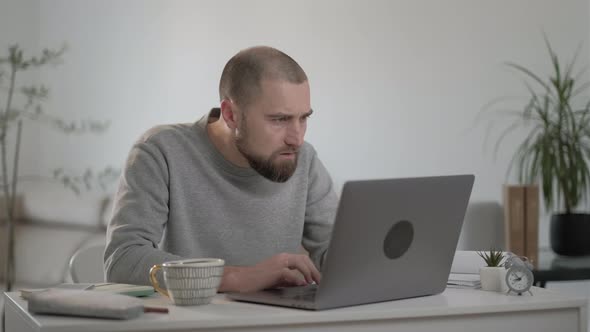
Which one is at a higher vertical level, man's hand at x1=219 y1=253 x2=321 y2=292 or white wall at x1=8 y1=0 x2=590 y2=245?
white wall at x1=8 y1=0 x2=590 y2=245

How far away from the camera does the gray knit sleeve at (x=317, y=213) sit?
2555mm

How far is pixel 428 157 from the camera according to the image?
4.43m

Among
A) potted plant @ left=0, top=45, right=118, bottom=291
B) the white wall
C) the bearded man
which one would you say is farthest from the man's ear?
potted plant @ left=0, top=45, right=118, bottom=291

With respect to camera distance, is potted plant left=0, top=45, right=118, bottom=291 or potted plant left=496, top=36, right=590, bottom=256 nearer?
potted plant left=496, top=36, right=590, bottom=256

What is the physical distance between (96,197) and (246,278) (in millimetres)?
2867

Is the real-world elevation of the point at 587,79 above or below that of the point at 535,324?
above

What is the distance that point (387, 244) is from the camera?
69.8 inches

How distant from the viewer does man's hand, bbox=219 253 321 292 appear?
1.92 m

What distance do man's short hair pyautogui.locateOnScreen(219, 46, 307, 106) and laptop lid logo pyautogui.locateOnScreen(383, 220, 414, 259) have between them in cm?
56

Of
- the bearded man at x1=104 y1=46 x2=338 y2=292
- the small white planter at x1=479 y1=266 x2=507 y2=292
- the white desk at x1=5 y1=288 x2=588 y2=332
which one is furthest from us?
the bearded man at x1=104 y1=46 x2=338 y2=292

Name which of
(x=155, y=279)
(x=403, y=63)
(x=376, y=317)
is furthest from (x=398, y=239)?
(x=403, y=63)

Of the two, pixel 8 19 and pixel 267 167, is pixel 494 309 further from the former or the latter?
pixel 8 19

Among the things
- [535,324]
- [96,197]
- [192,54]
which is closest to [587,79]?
[192,54]

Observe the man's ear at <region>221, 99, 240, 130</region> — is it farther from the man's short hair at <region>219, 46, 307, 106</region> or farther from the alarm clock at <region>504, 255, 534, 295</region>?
the alarm clock at <region>504, 255, 534, 295</region>
